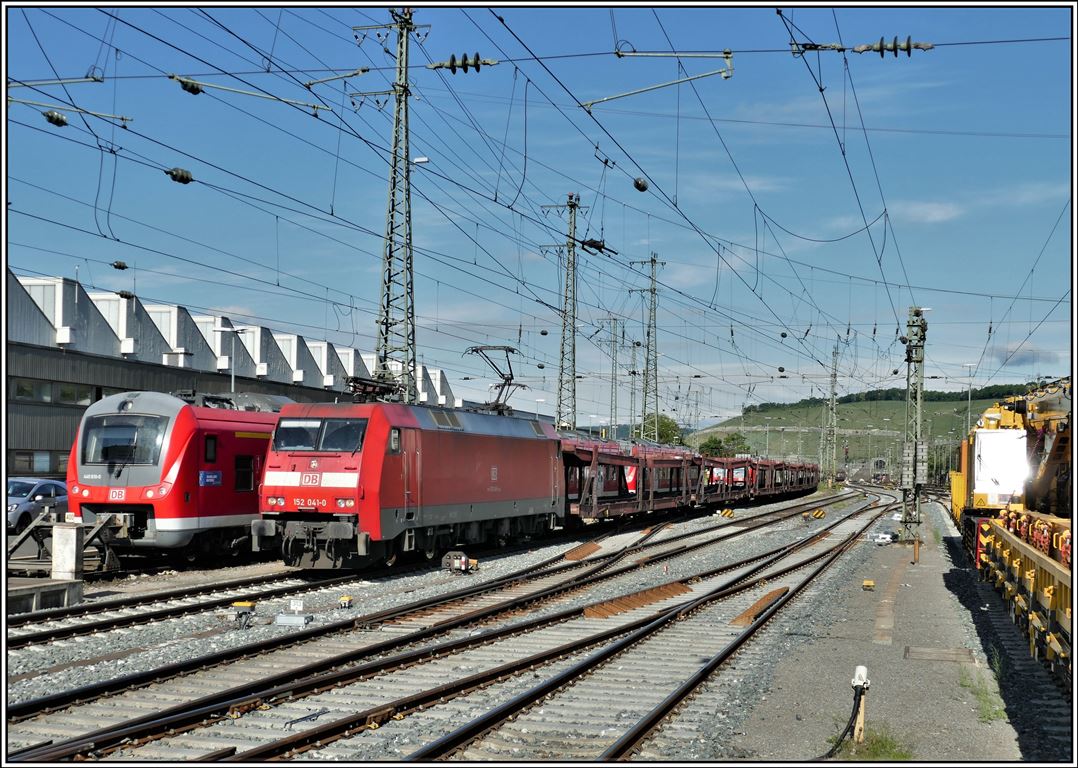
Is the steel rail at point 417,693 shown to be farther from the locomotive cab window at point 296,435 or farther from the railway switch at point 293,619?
the locomotive cab window at point 296,435

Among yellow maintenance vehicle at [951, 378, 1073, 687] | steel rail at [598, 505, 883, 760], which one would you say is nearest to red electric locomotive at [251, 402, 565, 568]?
steel rail at [598, 505, 883, 760]

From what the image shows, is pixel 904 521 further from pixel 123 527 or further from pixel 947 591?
pixel 123 527

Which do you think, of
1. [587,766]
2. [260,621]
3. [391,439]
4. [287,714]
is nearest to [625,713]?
[587,766]

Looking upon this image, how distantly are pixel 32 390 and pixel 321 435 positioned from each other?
20557mm

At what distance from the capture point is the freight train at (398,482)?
766 inches

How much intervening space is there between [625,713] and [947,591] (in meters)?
12.6

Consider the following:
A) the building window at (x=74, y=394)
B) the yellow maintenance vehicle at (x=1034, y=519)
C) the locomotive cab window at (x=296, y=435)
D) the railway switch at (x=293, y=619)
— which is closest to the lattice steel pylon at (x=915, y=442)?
the yellow maintenance vehicle at (x=1034, y=519)

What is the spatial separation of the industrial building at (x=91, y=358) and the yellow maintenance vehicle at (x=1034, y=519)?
16.6 metres

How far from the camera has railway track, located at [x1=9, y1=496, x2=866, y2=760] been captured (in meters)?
8.94

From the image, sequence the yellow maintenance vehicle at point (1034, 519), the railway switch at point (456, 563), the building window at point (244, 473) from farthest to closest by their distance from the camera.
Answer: the building window at point (244, 473)
the railway switch at point (456, 563)
the yellow maintenance vehicle at point (1034, 519)

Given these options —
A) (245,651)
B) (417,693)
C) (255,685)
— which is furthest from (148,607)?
(417,693)

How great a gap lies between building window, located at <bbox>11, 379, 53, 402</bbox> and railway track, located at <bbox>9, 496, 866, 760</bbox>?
2393 cm

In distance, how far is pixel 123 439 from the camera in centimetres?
2053

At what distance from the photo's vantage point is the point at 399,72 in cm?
2633
